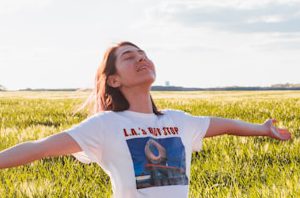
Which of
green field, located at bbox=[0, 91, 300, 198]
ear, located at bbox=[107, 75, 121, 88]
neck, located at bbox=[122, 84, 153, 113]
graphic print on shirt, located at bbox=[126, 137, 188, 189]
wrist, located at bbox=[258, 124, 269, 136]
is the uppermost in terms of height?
ear, located at bbox=[107, 75, 121, 88]

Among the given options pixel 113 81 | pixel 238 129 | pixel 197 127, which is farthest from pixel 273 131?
pixel 113 81

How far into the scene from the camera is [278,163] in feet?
17.7

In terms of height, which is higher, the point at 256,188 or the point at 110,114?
the point at 110,114

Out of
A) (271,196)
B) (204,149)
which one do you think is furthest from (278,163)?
(271,196)

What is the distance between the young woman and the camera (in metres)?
3.53

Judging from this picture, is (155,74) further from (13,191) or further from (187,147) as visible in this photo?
(13,191)

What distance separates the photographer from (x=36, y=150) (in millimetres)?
3359

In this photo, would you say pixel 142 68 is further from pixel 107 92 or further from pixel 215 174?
pixel 215 174

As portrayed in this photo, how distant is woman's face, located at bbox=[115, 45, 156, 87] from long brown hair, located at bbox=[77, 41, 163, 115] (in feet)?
0.21

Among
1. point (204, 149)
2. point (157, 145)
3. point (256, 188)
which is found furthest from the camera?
point (204, 149)

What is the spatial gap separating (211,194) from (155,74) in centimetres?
101

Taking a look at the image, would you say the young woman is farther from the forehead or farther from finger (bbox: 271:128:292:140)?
finger (bbox: 271:128:292:140)

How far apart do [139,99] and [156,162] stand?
0.52m

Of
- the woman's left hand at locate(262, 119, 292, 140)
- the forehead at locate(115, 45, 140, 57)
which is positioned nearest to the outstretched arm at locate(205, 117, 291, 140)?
the woman's left hand at locate(262, 119, 292, 140)
